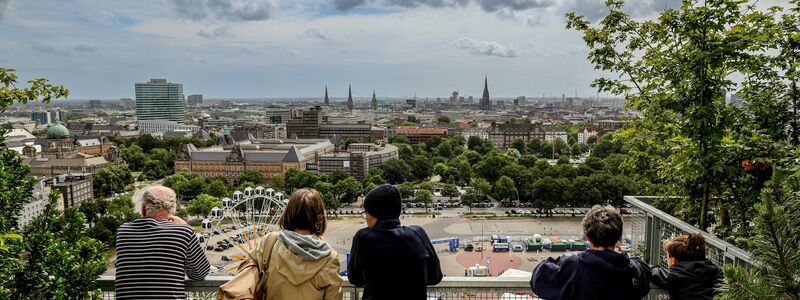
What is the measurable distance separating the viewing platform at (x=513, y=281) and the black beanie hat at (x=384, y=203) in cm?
70

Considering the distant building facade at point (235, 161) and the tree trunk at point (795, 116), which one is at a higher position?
the tree trunk at point (795, 116)

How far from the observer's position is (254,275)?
2.76 metres

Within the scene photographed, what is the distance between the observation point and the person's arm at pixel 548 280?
280 centimetres

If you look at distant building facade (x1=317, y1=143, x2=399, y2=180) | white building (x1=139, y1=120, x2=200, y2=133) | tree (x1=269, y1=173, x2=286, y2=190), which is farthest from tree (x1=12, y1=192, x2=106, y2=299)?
white building (x1=139, y1=120, x2=200, y2=133)

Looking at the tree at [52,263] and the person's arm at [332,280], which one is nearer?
the person's arm at [332,280]

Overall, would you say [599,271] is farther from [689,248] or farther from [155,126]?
[155,126]

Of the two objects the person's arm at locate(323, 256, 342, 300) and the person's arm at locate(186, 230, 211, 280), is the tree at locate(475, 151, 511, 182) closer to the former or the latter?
the person's arm at locate(186, 230, 211, 280)

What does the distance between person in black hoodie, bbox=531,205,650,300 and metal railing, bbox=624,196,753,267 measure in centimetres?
69

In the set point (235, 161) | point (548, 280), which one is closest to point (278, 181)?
point (235, 161)

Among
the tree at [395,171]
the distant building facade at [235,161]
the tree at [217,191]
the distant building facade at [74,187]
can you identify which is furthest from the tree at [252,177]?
the distant building facade at [74,187]

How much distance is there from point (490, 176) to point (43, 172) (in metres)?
44.0

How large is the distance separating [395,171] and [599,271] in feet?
161

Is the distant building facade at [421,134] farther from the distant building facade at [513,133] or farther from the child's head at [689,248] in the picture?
the child's head at [689,248]

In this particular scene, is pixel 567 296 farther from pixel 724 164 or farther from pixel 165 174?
pixel 165 174
